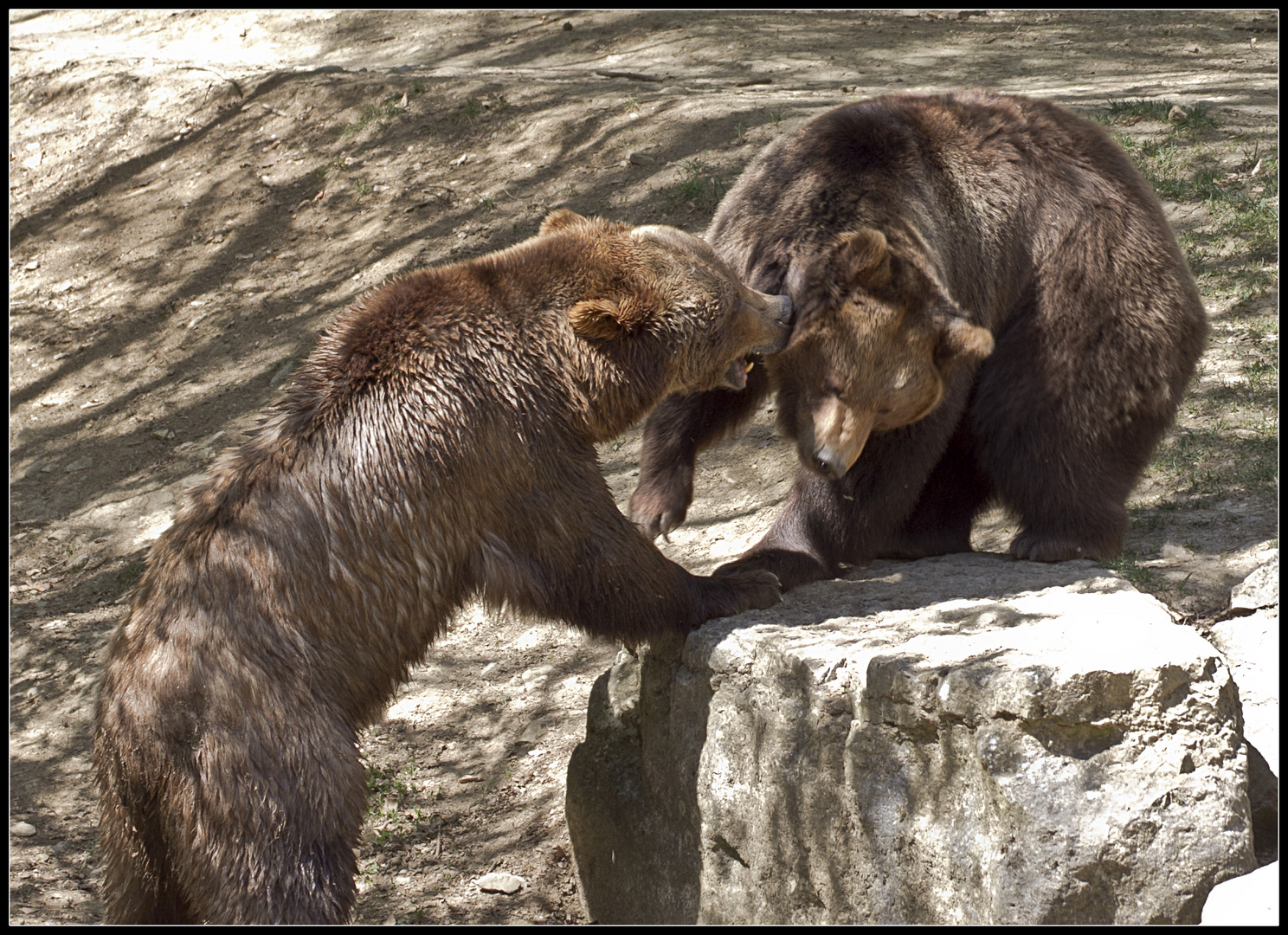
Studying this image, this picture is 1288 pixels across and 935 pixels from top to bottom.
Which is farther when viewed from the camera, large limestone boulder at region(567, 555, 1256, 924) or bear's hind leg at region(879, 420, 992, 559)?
bear's hind leg at region(879, 420, 992, 559)

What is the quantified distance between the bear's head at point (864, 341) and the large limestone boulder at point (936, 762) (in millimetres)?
677

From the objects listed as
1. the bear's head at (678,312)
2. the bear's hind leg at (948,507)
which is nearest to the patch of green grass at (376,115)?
the bear's head at (678,312)

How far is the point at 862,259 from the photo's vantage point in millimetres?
4305

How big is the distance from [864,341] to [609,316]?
101 cm

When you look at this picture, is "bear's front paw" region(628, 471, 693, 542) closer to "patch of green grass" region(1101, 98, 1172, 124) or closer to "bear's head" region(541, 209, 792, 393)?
"bear's head" region(541, 209, 792, 393)

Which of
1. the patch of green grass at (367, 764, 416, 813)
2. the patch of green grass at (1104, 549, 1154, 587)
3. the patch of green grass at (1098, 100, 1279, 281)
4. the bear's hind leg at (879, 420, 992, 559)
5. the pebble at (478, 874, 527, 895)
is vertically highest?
the patch of green grass at (1098, 100, 1279, 281)

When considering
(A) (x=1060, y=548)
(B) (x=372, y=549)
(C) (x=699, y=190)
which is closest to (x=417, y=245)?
(C) (x=699, y=190)

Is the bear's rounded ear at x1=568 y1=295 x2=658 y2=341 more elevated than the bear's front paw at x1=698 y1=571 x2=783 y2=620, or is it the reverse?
the bear's rounded ear at x1=568 y1=295 x2=658 y2=341

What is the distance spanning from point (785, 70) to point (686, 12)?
8.57ft

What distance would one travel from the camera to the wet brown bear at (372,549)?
3.59 meters

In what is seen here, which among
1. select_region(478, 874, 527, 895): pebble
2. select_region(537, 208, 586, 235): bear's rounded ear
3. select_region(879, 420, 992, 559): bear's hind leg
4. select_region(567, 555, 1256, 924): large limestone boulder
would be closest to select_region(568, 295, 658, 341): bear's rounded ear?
select_region(537, 208, 586, 235): bear's rounded ear

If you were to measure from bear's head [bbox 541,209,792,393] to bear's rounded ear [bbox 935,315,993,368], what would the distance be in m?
0.61

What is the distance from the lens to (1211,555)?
203 inches

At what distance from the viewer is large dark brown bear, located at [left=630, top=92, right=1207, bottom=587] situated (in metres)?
4.55
